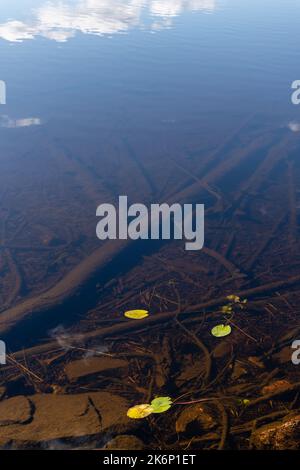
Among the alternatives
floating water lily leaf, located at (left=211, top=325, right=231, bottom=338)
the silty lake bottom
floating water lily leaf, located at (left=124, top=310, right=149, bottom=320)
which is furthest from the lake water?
floating water lily leaf, located at (left=211, top=325, right=231, bottom=338)

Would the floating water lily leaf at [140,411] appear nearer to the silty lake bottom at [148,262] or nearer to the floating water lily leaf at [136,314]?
the silty lake bottom at [148,262]

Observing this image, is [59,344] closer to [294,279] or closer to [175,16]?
[294,279]

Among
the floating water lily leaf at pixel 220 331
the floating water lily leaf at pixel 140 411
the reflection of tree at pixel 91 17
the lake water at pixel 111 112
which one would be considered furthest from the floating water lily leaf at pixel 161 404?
the reflection of tree at pixel 91 17

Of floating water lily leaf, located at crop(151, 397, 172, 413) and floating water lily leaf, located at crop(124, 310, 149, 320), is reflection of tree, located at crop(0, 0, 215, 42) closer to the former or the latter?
floating water lily leaf, located at crop(124, 310, 149, 320)

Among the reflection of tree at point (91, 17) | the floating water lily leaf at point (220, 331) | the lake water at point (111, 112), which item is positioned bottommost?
the floating water lily leaf at point (220, 331)

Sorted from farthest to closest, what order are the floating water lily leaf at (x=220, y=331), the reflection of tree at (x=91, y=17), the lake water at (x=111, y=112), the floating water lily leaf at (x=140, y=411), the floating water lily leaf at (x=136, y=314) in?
the reflection of tree at (x=91, y=17) → the lake water at (x=111, y=112) → the floating water lily leaf at (x=136, y=314) → the floating water lily leaf at (x=220, y=331) → the floating water lily leaf at (x=140, y=411)

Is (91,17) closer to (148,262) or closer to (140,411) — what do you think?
(148,262)

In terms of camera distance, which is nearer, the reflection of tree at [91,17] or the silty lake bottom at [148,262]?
the silty lake bottom at [148,262]
